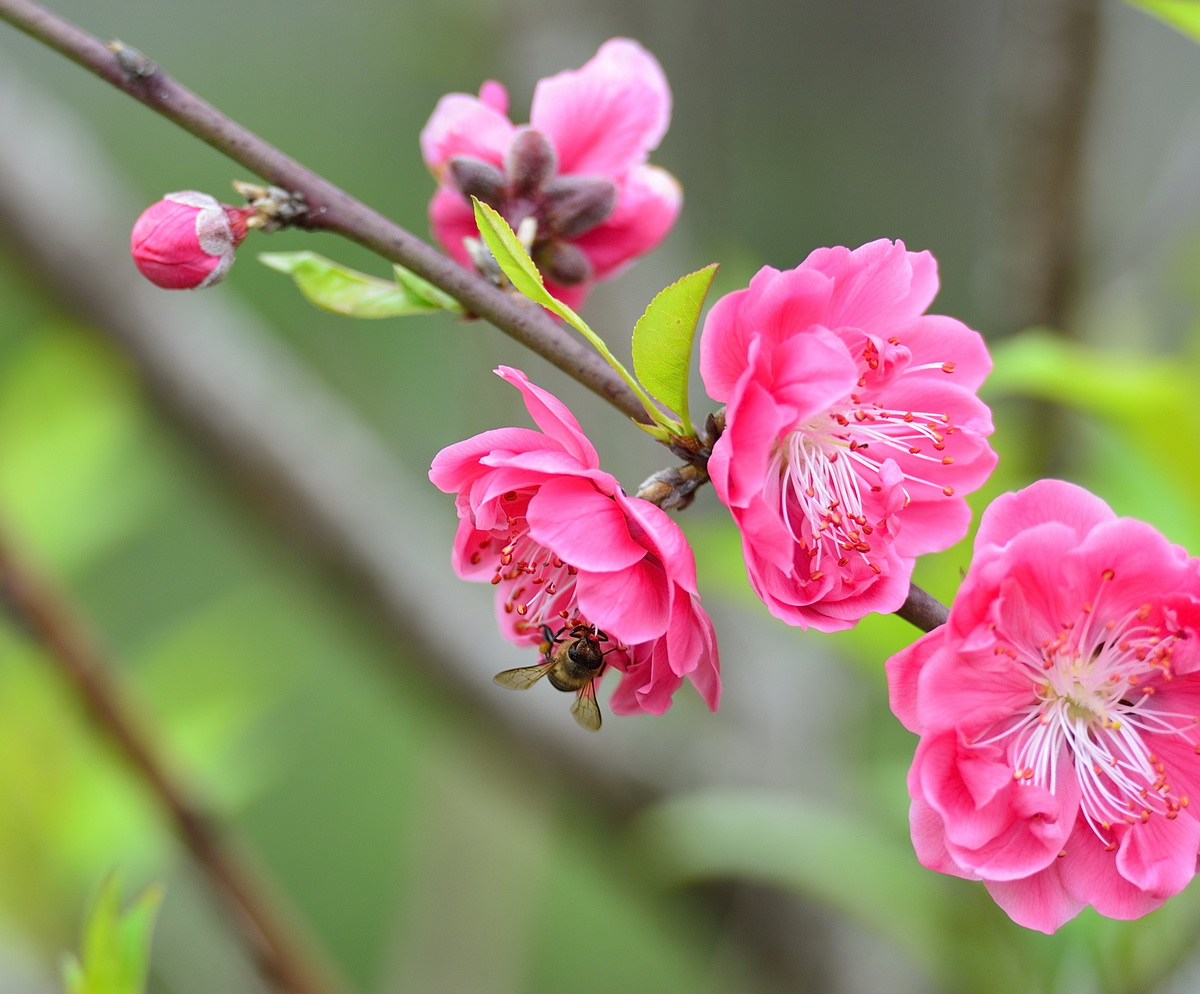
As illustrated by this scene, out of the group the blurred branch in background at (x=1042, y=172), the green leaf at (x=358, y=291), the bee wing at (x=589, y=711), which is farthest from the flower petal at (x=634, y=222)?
the blurred branch in background at (x=1042, y=172)

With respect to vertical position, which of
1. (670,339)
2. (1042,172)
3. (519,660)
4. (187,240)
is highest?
(187,240)

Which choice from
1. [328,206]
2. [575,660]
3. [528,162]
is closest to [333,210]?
[328,206]

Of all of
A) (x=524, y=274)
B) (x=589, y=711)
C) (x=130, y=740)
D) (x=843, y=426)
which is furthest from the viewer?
(x=130, y=740)

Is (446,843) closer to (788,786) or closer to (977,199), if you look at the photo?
(788,786)

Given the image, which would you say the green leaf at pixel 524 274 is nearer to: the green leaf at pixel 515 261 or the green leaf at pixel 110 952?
the green leaf at pixel 515 261

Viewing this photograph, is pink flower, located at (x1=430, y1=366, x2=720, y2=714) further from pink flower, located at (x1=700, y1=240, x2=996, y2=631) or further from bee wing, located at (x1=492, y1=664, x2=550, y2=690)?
bee wing, located at (x1=492, y1=664, x2=550, y2=690)

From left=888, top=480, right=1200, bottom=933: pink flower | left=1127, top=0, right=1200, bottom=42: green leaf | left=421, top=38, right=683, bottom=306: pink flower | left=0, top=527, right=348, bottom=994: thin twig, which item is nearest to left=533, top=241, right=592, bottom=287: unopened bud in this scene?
left=421, top=38, right=683, bottom=306: pink flower

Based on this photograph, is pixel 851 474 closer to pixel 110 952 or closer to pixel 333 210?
pixel 333 210
